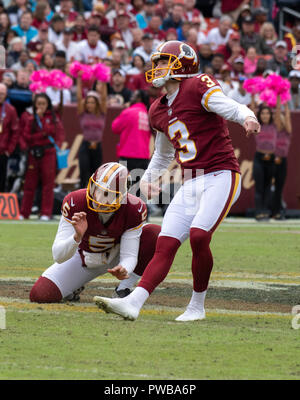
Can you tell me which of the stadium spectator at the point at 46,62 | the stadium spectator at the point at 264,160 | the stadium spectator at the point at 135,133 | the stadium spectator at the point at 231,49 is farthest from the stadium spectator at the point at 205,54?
the stadium spectator at the point at 135,133

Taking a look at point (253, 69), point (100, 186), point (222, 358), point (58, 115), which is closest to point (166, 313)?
point (100, 186)

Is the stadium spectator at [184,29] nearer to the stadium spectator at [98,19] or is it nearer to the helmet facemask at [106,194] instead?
the stadium spectator at [98,19]

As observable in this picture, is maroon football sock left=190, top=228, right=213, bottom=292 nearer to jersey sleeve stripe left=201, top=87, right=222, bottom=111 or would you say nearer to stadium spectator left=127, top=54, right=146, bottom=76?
jersey sleeve stripe left=201, top=87, right=222, bottom=111

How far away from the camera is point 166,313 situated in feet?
19.9

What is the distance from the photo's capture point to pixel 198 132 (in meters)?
5.80

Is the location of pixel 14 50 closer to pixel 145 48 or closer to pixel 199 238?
pixel 145 48

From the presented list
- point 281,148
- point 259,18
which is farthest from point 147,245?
point 259,18

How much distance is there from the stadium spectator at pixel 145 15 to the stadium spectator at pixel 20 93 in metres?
4.25

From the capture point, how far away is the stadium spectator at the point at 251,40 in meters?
17.2

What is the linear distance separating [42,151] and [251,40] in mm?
5818

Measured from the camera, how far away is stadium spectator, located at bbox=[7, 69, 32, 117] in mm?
14242

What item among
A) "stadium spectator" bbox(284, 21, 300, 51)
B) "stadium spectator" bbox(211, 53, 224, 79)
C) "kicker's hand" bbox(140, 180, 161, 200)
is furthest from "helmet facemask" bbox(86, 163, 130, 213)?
"stadium spectator" bbox(284, 21, 300, 51)
